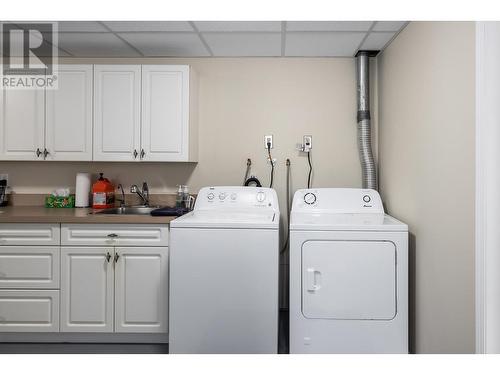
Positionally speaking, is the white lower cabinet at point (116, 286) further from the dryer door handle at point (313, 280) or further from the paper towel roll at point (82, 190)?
the dryer door handle at point (313, 280)

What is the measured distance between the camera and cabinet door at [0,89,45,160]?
2.62m

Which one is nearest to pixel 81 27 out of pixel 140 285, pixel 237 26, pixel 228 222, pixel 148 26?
pixel 148 26

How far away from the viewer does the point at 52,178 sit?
115 inches

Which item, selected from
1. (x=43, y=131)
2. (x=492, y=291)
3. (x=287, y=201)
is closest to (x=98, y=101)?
(x=43, y=131)

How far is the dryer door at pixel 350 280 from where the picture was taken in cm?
196

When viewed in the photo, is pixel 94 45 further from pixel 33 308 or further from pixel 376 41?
pixel 376 41

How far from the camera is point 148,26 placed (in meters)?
2.29

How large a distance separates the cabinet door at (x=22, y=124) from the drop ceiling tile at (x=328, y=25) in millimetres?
2005

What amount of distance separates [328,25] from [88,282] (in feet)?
7.76

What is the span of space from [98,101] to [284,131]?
60.2 inches

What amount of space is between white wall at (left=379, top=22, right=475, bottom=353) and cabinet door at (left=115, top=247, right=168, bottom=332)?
1.63 metres

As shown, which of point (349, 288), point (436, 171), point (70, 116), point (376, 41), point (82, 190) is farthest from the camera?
point (82, 190)

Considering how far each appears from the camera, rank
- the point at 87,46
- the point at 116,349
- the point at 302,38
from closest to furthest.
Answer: the point at 116,349, the point at 302,38, the point at 87,46

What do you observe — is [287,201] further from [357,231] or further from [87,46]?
[87,46]
